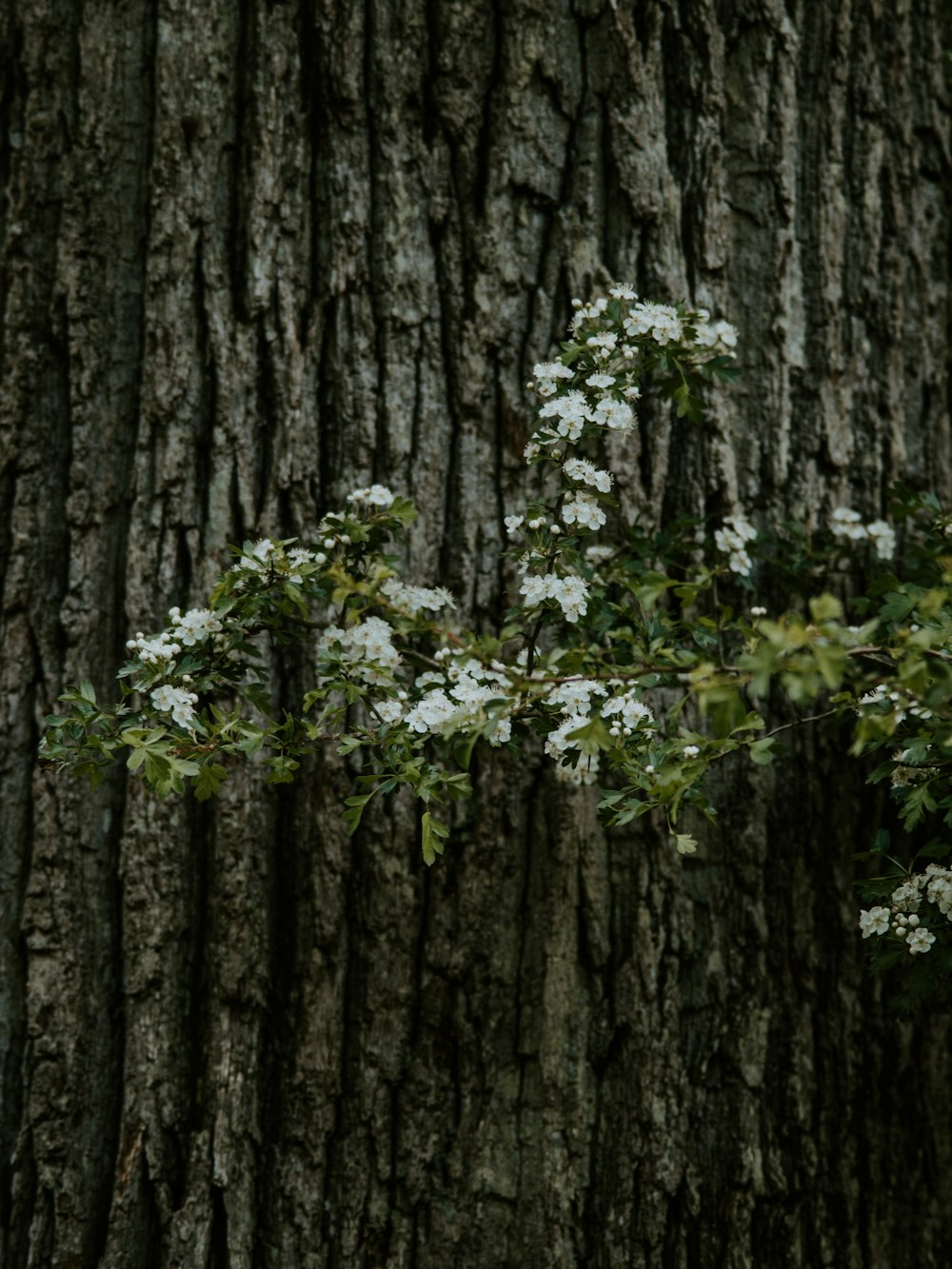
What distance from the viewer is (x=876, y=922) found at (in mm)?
1678

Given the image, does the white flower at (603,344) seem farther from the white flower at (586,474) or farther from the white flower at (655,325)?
the white flower at (586,474)

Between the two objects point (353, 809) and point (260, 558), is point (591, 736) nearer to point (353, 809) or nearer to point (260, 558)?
point (353, 809)

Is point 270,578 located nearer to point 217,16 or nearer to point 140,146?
point 140,146

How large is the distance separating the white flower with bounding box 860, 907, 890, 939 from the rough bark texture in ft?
1.47

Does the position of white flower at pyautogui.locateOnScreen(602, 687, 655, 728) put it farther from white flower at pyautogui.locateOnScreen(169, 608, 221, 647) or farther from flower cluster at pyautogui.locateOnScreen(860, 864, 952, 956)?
white flower at pyautogui.locateOnScreen(169, 608, 221, 647)

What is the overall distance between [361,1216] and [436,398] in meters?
1.47

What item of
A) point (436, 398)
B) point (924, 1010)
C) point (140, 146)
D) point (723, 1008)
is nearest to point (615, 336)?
point (436, 398)

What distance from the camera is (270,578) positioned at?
173 centimetres

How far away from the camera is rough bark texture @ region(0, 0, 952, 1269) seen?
2.02 m

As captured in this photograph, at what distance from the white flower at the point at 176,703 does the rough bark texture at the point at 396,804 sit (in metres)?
0.44

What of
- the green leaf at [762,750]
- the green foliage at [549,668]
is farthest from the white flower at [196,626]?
the green leaf at [762,750]

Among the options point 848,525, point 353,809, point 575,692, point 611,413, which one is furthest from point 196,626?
point 848,525

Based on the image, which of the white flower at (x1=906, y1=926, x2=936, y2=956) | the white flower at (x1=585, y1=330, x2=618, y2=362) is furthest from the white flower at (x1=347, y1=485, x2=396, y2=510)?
the white flower at (x1=906, y1=926, x2=936, y2=956)

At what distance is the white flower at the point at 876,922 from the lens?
1672 millimetres
